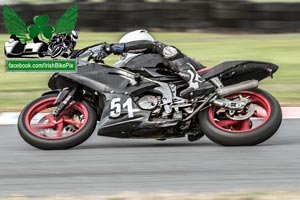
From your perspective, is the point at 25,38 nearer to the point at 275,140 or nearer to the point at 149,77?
the point at 149,77

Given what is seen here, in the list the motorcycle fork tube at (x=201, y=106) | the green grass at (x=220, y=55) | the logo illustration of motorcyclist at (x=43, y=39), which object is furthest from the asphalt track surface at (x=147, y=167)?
the green grass at (x=220, y=55)

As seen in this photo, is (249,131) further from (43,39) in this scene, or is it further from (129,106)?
(43,39)

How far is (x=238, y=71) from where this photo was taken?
300 inches

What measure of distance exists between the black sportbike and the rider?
0.20 feet

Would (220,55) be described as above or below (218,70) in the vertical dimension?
below

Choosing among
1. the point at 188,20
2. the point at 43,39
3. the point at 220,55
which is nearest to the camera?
the point at 43,39

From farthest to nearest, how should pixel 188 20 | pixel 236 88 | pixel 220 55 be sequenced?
1. pixel 188 20
2. pixel 220 55
3. pixel 236 88

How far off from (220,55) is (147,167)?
10.4m

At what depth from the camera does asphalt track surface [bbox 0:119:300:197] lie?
20.2 ft

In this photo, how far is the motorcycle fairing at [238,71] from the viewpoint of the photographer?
761 centimetres

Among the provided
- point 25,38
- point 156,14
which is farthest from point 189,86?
point 156,14

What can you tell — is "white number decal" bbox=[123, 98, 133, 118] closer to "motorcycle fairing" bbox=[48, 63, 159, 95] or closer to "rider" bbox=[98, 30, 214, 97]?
"motorcycle fairing" bbox=[48, 63, 159, 95]

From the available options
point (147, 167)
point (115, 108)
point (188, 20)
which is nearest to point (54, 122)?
point (115, 108)

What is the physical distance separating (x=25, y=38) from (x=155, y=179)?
243cm
